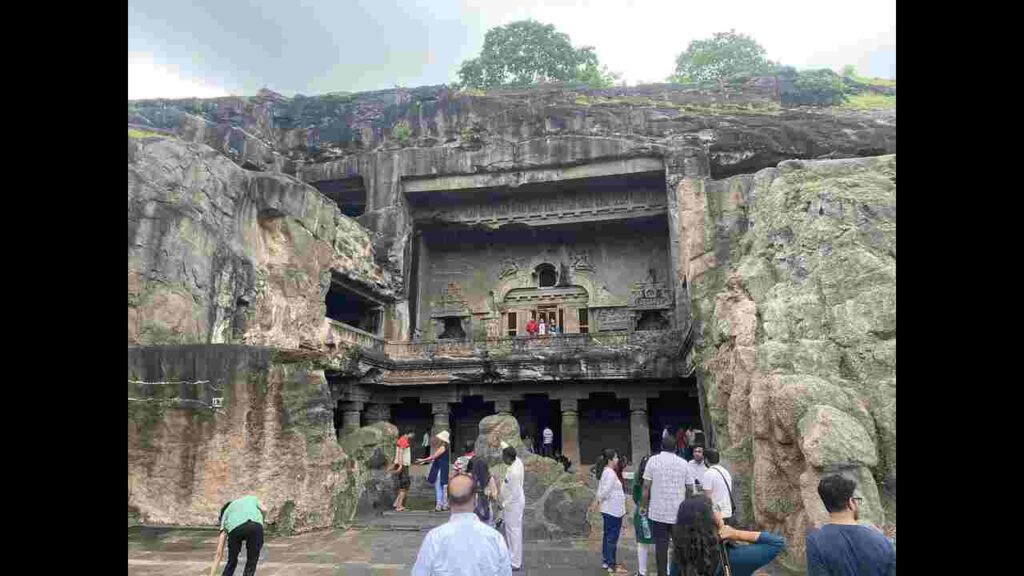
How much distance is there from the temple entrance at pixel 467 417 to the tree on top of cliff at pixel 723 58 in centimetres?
2884

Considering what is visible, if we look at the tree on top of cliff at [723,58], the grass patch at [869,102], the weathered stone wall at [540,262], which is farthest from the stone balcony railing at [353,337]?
the tree on top of cliff at [723,58]

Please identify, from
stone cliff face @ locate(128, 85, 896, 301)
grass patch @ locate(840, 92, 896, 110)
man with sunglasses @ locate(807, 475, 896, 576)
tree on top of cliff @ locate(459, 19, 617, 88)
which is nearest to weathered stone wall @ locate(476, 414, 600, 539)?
man with sunglasses @ locate(807, 475, 896, 576)

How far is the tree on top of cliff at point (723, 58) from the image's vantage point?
4031 centimetres

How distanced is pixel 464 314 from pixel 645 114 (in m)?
11.6

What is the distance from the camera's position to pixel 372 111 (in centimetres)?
2683

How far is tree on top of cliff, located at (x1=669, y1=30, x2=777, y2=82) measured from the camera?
1587 inches

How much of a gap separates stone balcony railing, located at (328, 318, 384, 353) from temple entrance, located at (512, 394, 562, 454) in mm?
5454

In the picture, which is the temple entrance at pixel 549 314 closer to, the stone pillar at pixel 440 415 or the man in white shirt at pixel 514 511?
the stone pillar at pixel 440 415

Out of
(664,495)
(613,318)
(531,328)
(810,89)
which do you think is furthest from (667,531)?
(810,89)

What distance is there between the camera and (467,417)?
22.7 meters

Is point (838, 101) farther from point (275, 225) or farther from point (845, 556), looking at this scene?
point (845, 556)

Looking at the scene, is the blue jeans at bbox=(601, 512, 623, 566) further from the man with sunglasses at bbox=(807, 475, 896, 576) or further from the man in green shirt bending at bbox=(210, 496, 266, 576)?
the man with sunglasses at bbox=(807, 475, 896, 576)

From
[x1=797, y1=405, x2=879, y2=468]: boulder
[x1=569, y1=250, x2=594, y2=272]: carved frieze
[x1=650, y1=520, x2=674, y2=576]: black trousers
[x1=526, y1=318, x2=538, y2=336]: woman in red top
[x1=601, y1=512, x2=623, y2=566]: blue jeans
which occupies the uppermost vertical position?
[x1=569, y1=250, x2=594, y2=272]: carved frieze
